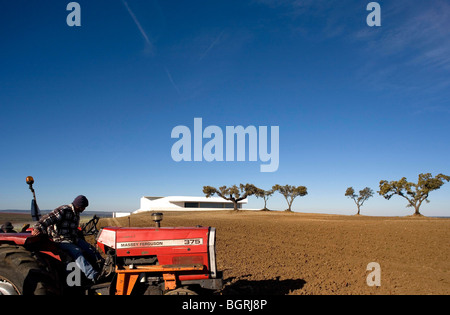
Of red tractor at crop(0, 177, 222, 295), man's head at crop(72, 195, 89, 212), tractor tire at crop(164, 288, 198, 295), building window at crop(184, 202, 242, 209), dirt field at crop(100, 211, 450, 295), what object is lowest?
building window at crop(184, 202, 242, 209)

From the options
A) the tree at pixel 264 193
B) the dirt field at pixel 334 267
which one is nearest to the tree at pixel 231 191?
the tree at pixel 264 193

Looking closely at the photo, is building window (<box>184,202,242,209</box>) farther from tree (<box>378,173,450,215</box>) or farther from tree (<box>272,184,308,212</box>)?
tree (<box>378,173,450,215</box>)

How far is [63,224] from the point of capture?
516cm

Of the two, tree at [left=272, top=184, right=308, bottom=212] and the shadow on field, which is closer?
the shadow on field

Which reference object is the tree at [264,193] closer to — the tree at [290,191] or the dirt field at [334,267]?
the tree at [290,191]

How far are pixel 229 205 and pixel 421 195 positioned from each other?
5340 centimetres

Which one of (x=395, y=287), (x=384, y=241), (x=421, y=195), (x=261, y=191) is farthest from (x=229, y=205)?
(x=395, y=287)

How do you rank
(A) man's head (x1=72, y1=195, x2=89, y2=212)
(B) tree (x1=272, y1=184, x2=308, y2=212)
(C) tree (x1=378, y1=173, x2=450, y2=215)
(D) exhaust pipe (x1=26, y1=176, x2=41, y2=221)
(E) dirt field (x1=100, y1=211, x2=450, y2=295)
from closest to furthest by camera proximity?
1. (D) exhaust pipe (x1=26, y1=176, x2=41, y2=221)
2. (A) man's head (x1=72, y1=195, x2=89, y2=212)
3. (E) dirt field (x1=100, y1=211, x2=450, y2=295)
4. (C) tree (x1=378, y1=173, x2=450, y2=215)
5. (B) tree (x1=272, y1=184, x2=308, y2=212)

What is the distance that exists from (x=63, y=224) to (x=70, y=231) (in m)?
0.18

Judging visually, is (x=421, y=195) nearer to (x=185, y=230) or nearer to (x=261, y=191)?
(x=261, y=191)

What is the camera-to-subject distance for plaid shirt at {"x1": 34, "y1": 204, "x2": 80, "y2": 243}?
5012mm

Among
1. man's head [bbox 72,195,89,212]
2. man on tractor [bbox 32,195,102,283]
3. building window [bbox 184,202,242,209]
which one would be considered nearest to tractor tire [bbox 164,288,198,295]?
man on tractor [bbox 32,195,102,283]

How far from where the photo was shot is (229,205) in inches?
3666

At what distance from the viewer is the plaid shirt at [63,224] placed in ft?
16.4
